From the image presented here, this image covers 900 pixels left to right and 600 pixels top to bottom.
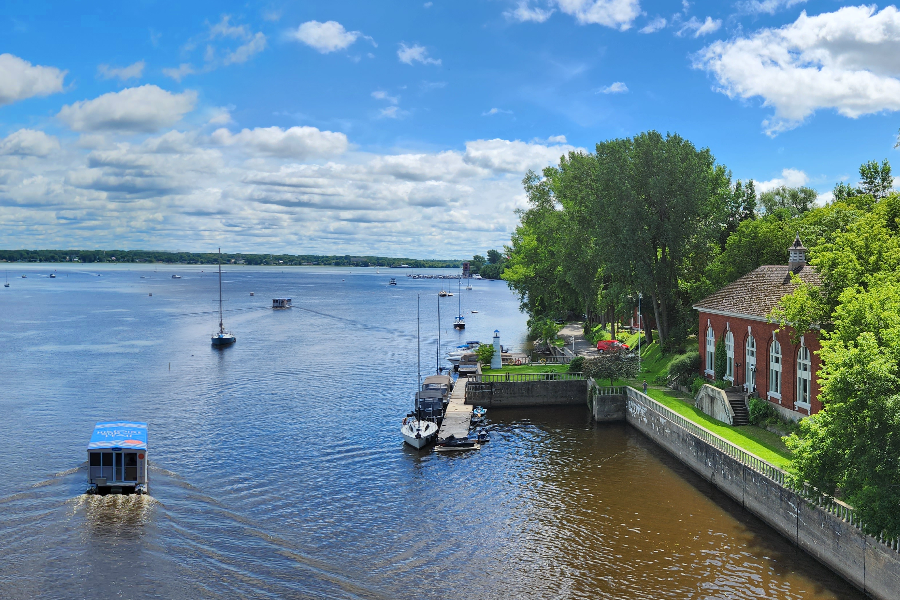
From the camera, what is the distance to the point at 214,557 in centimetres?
2675

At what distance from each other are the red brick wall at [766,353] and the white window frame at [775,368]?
267 mm

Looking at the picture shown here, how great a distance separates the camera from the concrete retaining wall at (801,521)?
2155cm

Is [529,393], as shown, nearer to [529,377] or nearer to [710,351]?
[529,377]

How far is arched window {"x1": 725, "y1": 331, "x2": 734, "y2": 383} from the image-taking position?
140ft

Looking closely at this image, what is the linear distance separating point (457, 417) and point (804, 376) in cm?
2248

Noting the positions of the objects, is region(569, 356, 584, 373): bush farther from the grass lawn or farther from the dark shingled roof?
the dark shingled roof

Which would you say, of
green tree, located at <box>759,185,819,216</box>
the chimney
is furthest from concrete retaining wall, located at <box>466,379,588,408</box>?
green tree, located at <box>759,185,819,216</box>

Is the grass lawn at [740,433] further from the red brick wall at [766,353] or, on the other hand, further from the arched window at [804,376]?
the arched window at [804,376]

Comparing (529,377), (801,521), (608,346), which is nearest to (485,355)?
(529,377)

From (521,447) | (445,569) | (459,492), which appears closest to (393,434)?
(521,447)

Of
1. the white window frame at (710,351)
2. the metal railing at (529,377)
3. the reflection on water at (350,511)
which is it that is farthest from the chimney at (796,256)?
the metal railing at (529,377)

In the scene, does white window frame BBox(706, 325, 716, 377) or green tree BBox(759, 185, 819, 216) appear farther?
green tree BBox(759, 185, 819, 216)

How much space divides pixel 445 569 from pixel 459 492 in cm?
877

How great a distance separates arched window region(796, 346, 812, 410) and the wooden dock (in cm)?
1945
